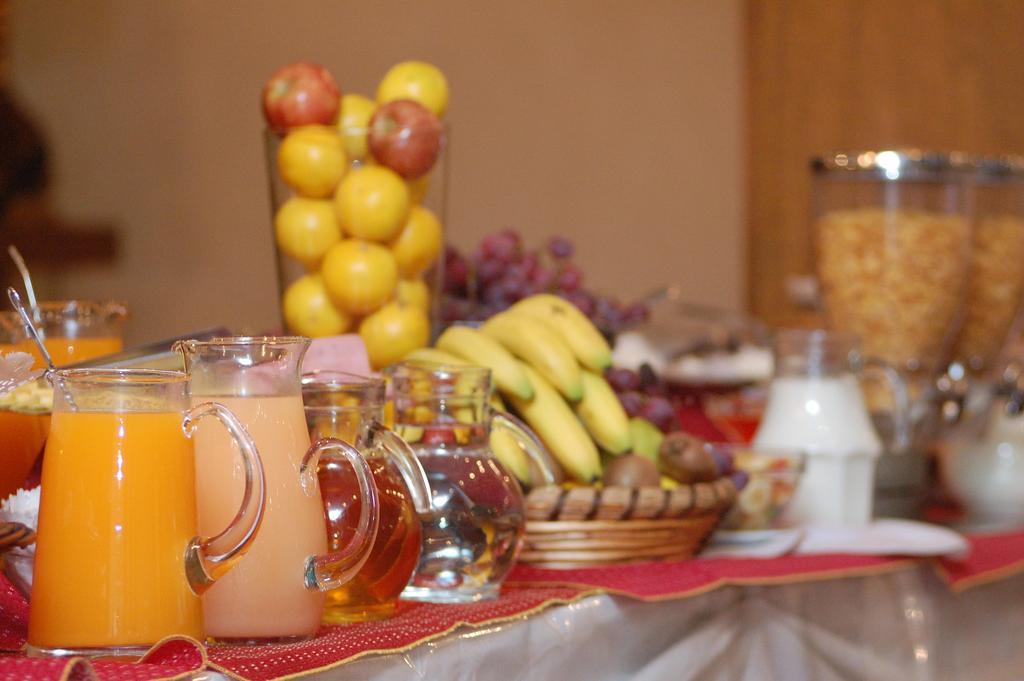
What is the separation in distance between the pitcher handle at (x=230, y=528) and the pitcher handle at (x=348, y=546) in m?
0.06

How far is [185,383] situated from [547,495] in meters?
0.39

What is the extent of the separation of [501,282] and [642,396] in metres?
0.22

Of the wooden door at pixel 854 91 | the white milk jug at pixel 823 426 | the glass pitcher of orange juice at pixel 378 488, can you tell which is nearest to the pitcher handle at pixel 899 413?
the white milk jug at pixel 823 426

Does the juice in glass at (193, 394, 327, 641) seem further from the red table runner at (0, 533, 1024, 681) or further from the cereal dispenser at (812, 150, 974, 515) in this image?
the cereal dispenser at (812, 150, 974, 515)

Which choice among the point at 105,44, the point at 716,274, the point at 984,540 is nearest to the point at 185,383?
the point at 984,540

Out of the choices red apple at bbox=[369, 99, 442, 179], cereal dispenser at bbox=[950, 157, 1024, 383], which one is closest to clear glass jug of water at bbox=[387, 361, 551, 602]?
red apple at bbox=[369, 99, 442, 179]

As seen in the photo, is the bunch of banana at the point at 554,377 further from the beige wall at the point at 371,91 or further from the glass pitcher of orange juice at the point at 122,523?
the beige wall at the point at 371,91

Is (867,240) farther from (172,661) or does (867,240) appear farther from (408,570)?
(172,661)

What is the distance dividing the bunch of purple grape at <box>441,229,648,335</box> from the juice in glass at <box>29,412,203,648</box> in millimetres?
725

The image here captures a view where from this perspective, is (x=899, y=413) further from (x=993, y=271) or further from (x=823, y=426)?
(x=993, y=271)

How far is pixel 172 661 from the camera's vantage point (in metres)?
0.58

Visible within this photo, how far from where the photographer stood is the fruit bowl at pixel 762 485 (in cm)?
123

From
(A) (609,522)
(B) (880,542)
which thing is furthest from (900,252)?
(A) (609,522)

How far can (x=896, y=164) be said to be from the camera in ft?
5.70
